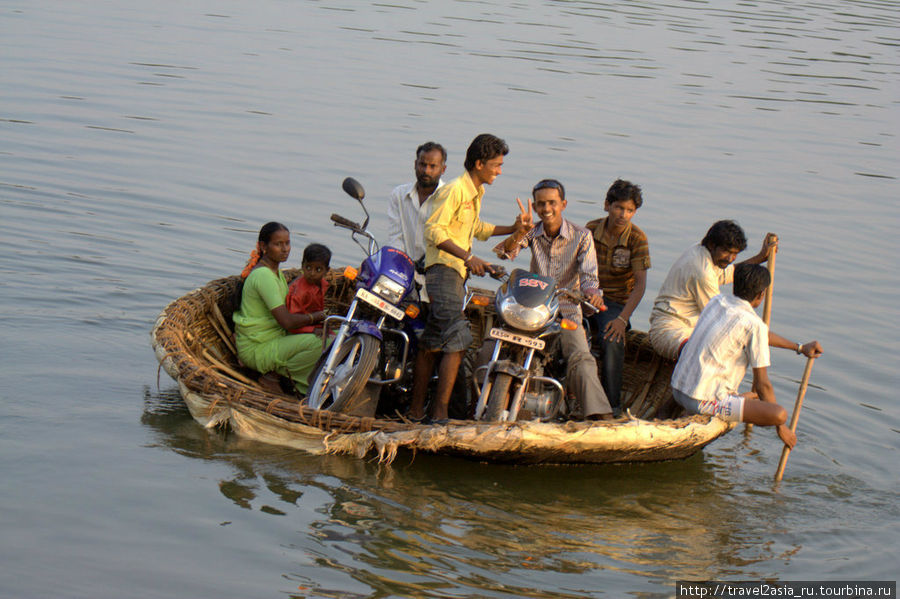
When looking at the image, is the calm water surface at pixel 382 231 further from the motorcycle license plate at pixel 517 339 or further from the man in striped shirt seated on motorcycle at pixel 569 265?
the motorcycle license plate at pixel 517 339

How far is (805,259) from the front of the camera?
414 inches

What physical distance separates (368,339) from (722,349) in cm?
189

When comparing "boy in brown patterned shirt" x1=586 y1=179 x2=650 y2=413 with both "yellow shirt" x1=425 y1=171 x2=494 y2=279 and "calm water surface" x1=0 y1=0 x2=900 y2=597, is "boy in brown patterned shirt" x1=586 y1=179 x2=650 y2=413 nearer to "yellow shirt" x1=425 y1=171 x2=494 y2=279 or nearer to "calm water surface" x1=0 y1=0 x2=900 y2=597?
"calm water surface" x1=0 y1=0 x2=900 y2=597

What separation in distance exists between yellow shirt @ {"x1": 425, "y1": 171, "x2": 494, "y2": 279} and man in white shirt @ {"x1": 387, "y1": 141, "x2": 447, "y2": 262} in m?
0.41

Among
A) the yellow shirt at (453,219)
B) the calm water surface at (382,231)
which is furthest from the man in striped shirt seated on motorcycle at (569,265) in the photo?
the calm water surface at (382,231)

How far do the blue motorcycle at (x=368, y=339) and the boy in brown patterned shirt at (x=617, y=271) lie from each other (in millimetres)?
1253

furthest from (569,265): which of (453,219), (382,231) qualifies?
(382,231)

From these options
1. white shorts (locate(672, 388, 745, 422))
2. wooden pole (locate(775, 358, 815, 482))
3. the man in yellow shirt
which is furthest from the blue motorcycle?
wooden pole (locate(775, 358, 815, 482))

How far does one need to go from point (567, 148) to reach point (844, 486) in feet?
25.7

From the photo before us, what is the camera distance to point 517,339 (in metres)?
5.56

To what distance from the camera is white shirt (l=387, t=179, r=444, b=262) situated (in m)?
6.59

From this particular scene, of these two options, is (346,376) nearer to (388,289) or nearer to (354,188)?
(388,289)

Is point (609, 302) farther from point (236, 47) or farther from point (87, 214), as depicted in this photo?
point (236, 47)

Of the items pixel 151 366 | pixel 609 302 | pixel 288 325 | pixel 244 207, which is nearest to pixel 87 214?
pixel 244 207
